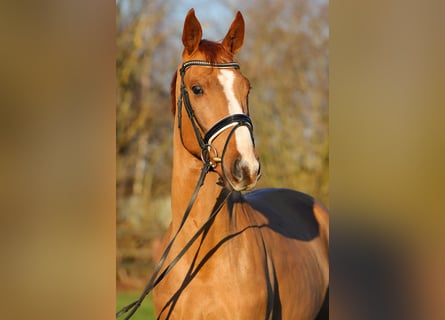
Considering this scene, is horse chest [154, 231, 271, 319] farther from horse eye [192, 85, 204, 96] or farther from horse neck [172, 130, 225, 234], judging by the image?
horse eye [192, 85, 204, 96]

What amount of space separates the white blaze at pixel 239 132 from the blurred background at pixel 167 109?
2.16 m

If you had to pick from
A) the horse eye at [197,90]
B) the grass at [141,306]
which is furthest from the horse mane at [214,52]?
the grass at [141,306]

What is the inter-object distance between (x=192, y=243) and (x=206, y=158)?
0.31 meters

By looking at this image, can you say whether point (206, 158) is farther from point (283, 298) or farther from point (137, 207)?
point (137, 207)

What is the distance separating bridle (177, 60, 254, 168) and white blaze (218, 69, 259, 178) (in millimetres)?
21

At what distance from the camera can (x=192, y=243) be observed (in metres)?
1.85

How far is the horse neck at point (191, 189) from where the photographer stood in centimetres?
186

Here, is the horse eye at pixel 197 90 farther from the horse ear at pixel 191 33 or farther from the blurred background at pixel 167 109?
the blurred background at pixel 167 109

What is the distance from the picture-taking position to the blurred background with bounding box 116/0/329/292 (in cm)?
402

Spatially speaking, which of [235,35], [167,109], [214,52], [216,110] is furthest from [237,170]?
[167,109]
